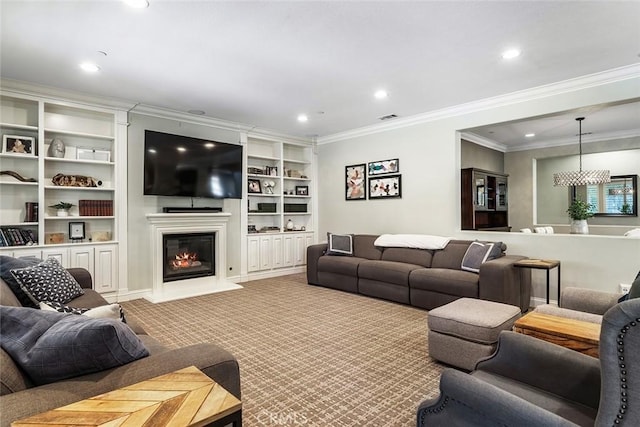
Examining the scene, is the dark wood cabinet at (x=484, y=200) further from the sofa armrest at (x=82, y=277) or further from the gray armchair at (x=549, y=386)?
the sofa armrest at (x=82, y=277)

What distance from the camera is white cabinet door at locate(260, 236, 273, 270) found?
20.1 feet

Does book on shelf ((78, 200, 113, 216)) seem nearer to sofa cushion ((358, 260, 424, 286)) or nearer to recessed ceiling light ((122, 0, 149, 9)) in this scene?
recessed ceiling light ((122, 0, 149, 9))

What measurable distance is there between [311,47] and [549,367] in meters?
2.94

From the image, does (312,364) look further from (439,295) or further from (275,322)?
(439,295)

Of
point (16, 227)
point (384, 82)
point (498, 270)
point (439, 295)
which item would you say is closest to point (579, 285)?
point (498, 270)

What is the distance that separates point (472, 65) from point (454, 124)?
1525 millimetres

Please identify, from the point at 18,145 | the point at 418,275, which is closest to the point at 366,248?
the point at 418,275

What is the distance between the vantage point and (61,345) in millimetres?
1146

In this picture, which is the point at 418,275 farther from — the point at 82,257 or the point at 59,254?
the point at 59,254

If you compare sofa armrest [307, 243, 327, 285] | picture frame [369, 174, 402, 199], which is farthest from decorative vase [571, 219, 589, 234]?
sofa armrest [307, 243, 327, 285]

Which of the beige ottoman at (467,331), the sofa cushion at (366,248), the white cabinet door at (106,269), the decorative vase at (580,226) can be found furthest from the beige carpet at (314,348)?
the decorative vase at (580,226)

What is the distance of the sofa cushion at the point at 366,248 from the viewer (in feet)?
17.4

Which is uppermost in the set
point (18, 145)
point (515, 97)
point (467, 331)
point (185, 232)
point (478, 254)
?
point (515, 97)

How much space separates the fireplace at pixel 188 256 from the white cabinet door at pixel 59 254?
3.87ft
